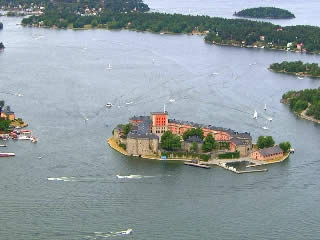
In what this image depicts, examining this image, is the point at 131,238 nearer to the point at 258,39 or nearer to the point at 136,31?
the point at 258,39

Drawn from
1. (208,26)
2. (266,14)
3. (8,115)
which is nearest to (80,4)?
(266,14)

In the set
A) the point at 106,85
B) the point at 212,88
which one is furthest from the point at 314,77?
the point at 106,85

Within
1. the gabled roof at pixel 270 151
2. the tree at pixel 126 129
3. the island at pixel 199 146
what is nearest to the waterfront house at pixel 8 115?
the island at pixel 199 146

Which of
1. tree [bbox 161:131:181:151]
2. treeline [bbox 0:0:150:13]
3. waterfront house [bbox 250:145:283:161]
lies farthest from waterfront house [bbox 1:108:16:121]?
treeline [bbox 0:0:150:13]

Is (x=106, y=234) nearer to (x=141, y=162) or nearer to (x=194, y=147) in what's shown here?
(x=141, y=162)

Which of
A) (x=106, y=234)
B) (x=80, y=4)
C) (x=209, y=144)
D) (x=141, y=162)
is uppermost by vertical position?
(x=80, y=4)

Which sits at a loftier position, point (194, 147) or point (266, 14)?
point (266, 14)

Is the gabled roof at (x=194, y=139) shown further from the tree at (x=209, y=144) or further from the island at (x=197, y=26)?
the island at (x=197, y=26)
